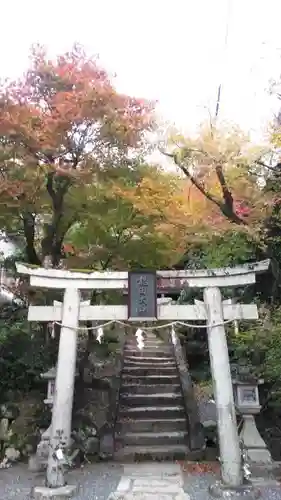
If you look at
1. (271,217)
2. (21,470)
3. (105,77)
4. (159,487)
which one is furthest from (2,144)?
(159,487)

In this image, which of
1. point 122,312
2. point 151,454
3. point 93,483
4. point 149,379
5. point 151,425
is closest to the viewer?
point 93,483

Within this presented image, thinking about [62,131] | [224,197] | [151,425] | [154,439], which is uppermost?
[62,131]

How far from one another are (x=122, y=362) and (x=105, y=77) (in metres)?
8.01

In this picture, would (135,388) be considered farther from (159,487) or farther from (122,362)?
(159,487)

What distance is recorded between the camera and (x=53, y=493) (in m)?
6.32

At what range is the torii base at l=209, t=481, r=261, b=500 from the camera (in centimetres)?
626

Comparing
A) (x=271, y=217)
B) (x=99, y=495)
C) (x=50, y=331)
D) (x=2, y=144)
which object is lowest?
(x=99, y=495)

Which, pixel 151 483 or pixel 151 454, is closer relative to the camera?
pixel 151 483

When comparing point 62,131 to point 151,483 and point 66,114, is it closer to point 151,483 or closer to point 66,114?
point 66,114

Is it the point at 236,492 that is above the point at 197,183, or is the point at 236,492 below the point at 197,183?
below

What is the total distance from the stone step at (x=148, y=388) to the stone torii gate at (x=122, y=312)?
13.9 ft

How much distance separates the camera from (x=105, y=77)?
836 cm

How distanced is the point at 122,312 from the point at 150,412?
152 inches

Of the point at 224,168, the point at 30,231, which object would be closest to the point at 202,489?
the point at 224,168
